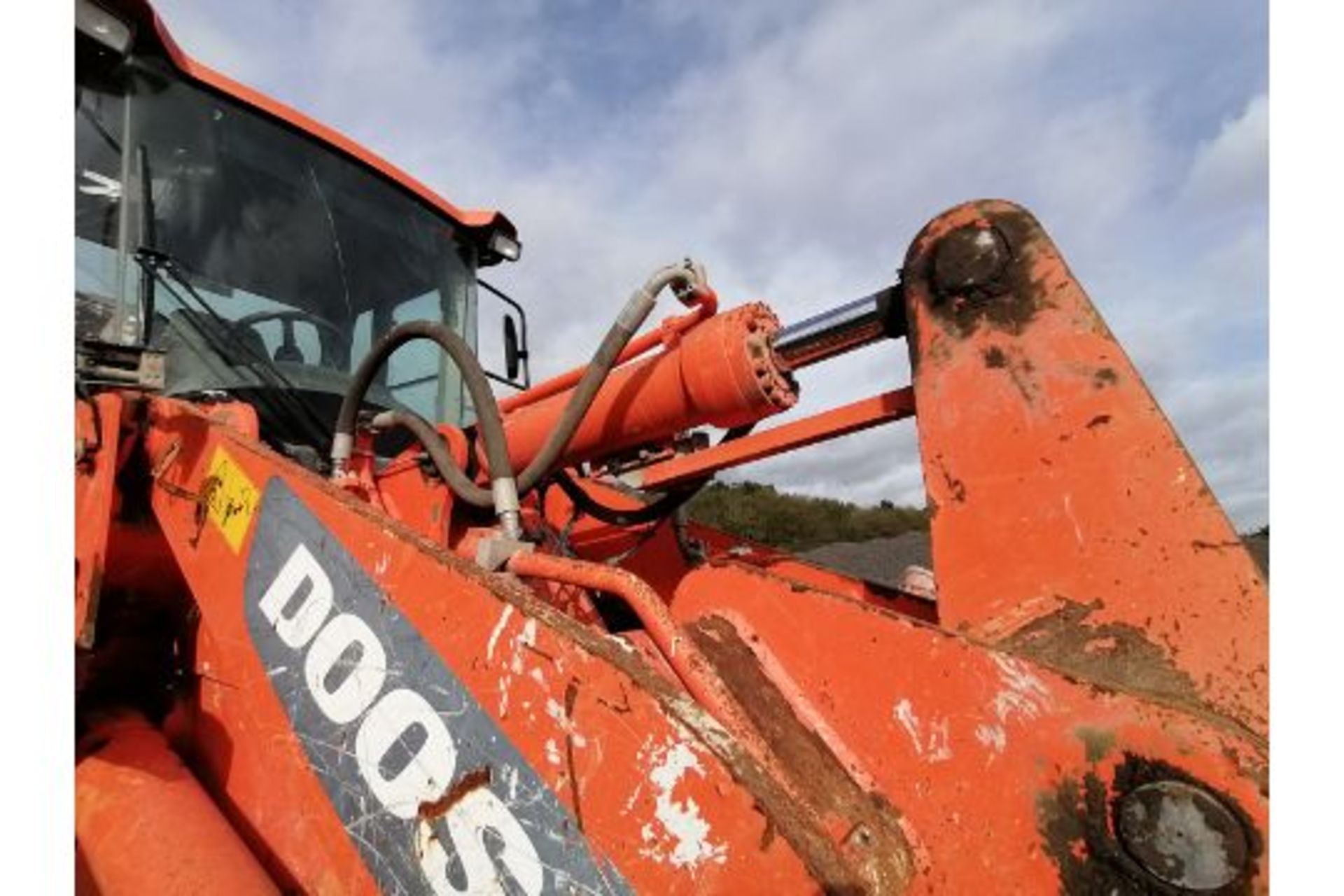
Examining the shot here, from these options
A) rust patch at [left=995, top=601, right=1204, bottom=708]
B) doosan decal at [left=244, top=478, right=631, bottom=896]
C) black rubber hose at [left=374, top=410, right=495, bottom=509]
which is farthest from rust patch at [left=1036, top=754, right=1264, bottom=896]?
black rubber hose at [left=374, top=410, right=495, bottom=509]

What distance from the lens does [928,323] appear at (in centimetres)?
162

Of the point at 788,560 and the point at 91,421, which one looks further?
the point at 788,560

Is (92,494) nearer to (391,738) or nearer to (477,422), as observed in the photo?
(477,422)

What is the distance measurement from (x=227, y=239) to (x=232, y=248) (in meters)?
0.04

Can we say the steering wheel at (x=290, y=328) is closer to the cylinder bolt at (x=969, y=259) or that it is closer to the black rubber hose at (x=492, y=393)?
the black rubber hose at (x=492, y=393)

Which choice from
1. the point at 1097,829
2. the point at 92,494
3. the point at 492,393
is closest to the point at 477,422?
the point at 492,393

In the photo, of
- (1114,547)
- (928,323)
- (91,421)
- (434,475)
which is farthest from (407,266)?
(1114,547)

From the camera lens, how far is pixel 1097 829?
1.08 m

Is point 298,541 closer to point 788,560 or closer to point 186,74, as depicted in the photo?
point 788,560

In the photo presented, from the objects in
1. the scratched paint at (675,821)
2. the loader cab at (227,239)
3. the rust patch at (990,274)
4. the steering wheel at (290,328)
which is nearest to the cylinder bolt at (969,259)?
the rust patch at (990,274)

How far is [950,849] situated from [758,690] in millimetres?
386

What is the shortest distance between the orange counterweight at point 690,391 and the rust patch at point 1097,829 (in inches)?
45.2

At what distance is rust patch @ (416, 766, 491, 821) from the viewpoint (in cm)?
118

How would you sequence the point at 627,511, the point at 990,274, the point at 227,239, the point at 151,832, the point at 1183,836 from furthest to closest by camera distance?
1. the point at 227,239
2. the point at 627,511
3. the point at 151,832
4. the point at 990,274
5. the point at 1183,836
